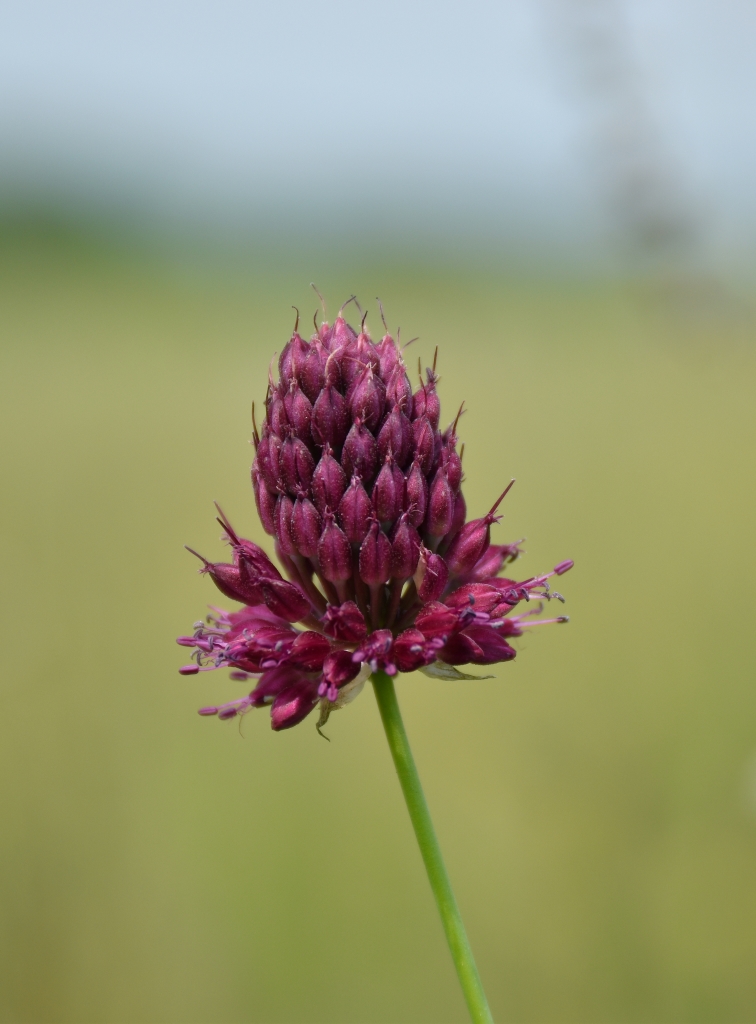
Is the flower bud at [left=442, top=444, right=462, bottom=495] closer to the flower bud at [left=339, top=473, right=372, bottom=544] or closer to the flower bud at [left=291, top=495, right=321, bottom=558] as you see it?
the flower bud at [left=339, top=473, right=372, bottom=544]

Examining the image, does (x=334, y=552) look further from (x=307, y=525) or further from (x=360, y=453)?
(x=360, y=453)

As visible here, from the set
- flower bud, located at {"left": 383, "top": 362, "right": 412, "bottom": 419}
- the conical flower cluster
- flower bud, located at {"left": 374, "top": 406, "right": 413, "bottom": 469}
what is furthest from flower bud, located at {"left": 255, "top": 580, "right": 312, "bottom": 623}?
flower bud, located at {"left": 383, "top": 362, "right": 412, "bottom": 419}

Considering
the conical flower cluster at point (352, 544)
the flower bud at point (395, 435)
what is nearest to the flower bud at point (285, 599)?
the conical flower cluster at point (352, 544)

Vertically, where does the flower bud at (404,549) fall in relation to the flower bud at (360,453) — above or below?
below

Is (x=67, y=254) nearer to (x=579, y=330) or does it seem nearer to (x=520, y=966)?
(x=579, y=330)

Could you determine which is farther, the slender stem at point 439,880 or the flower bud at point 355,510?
the flower bud at point 355,510

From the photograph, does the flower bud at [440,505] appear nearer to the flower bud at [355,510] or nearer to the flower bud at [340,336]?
the flower bud at [355,510]

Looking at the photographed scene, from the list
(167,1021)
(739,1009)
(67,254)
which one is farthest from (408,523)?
(67,254)
